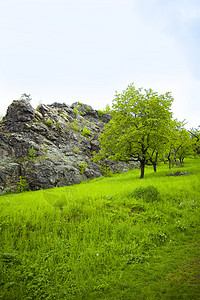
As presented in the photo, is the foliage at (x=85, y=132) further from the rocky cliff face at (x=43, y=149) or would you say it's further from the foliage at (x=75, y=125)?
the foliage at (x=75, y=125)

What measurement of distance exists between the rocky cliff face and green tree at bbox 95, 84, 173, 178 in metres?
9.31

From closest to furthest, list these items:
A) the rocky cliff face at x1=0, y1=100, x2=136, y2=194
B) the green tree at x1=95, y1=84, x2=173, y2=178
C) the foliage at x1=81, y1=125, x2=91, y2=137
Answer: the green tree at x1=95, y1=84, x2=173, y2=178 → the rocky cliff face at x1=0, y1=100, x2=136, y2=194 → the foliage at x1=81, y1=125, x2=91, y2=137

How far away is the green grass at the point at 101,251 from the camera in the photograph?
4.14 metres

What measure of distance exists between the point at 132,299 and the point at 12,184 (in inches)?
883

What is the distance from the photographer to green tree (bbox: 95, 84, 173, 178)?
20562 mm

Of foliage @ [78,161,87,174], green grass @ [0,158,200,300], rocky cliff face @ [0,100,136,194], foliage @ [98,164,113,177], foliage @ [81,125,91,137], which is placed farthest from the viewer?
foliage @ [81,125,91,137]

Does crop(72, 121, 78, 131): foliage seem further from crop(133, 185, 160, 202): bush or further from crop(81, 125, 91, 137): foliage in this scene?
crop(133, 185, 160, 202): bush

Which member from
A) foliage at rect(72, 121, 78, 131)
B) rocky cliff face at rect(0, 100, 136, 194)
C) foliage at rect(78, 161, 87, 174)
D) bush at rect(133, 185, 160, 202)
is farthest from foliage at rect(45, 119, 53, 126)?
bush at rect(133, 185, 160, 202)

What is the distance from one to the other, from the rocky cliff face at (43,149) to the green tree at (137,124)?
9308 mm

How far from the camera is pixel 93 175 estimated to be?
30.7 metres

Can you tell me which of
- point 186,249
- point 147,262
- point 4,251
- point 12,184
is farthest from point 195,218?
point 12,184

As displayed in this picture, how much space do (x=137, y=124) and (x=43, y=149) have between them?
1696cm

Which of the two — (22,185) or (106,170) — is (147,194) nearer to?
(22,185)

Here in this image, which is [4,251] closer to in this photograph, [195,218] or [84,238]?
[84,238]
